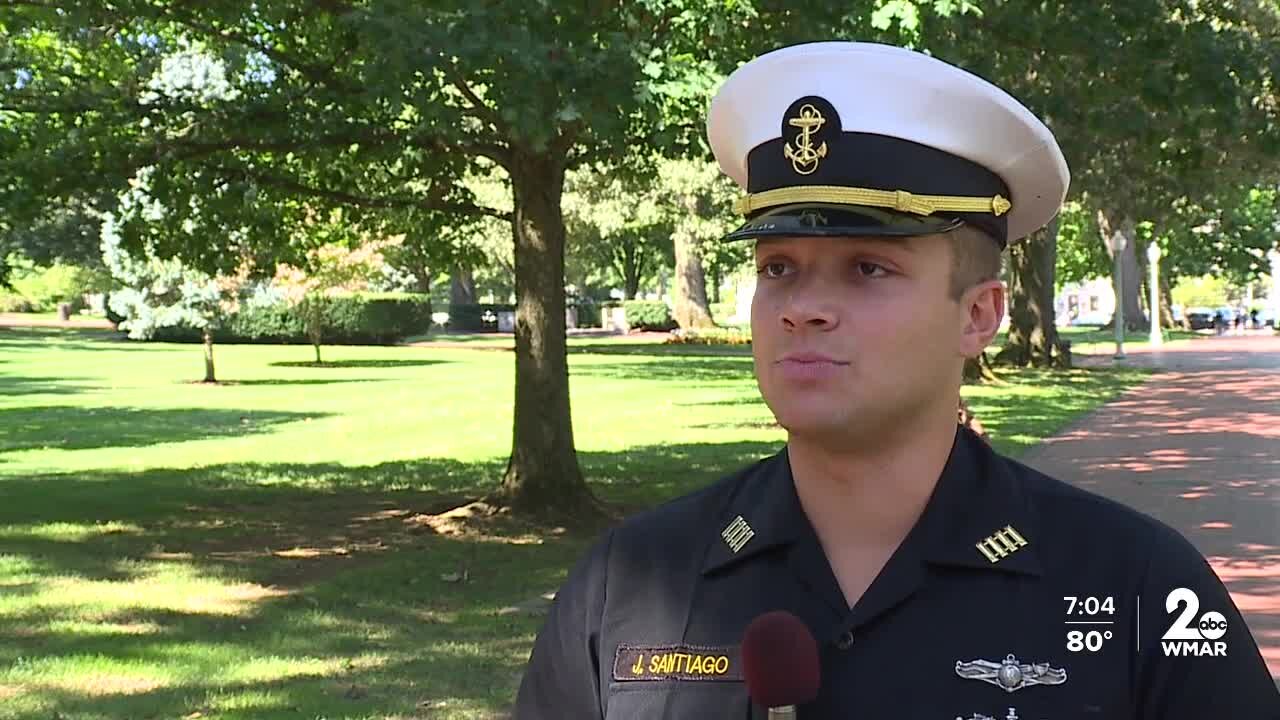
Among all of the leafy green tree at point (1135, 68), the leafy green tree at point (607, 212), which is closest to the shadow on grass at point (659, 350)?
the leafy green tree at point (607, 212)

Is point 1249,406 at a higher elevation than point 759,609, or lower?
lower

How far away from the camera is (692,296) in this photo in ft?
181

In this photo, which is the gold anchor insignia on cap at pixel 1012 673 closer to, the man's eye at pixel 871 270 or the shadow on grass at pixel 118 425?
the man's eye at pixel 871 270

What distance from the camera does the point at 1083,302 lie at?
12850 cm

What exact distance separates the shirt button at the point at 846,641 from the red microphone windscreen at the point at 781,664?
16cm

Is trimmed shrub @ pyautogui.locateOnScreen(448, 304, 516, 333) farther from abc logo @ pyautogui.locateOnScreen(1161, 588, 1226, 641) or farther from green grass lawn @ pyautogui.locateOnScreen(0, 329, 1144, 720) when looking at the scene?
abc logo @ pyautogui.locateOnScreen(1161, 588, 1226, 641)

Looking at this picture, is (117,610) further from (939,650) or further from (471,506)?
(939,650)

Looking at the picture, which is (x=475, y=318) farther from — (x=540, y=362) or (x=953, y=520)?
(x=953, y=520)

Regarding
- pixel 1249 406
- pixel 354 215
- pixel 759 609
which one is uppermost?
pixel 354 215

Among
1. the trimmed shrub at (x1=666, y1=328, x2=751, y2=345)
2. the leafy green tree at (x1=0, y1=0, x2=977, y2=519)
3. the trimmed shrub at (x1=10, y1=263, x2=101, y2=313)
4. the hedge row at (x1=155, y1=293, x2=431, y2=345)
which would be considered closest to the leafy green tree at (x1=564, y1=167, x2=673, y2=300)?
the trimmed shrub at (x1=666, y1=328, x2=751, y2=345)

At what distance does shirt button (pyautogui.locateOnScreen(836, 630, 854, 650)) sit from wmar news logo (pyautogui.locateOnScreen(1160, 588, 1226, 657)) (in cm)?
37

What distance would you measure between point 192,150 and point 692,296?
43.3 m

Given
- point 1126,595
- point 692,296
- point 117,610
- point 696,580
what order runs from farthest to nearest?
point 692,296 < point 117,610 < point 696,580 < point 1126,595

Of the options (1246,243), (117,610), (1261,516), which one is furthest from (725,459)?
(1246,243)
